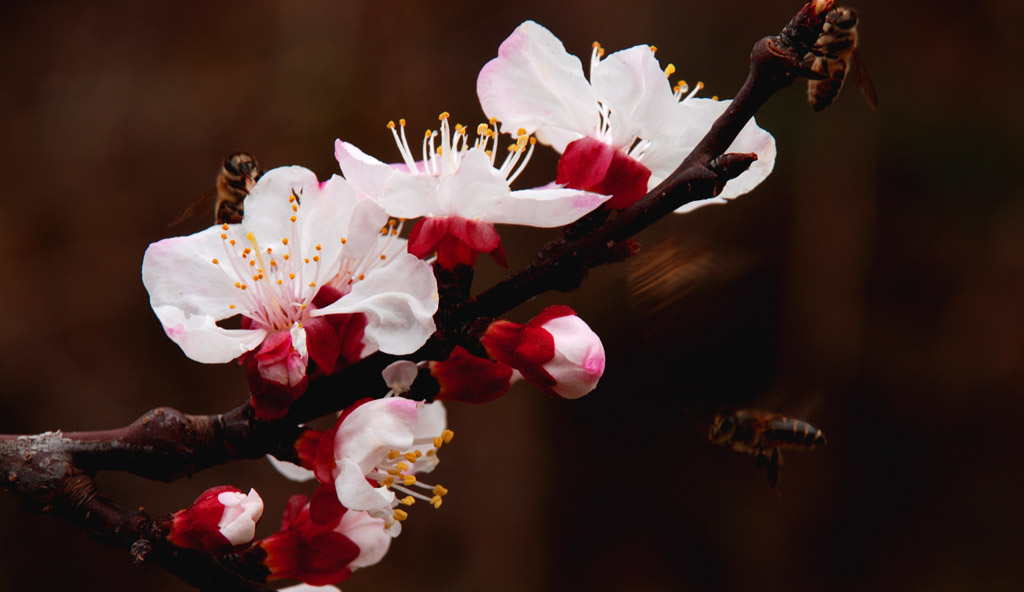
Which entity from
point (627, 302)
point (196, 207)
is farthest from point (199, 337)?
point (627, 302)

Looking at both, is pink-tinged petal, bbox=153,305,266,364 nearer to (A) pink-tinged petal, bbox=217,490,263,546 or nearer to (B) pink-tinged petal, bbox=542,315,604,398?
(A) pink-tinged petal, bbox=217,490,263,546

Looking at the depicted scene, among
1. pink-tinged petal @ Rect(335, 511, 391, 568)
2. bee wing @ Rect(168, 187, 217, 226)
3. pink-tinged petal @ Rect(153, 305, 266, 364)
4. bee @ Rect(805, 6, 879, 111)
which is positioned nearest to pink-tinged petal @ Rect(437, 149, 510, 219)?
pink-tinged petal @ Rect(153, 305, 266, 364)

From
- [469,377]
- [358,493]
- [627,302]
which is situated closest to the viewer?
[358,493]

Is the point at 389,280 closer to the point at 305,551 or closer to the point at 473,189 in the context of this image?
the point at 473,189

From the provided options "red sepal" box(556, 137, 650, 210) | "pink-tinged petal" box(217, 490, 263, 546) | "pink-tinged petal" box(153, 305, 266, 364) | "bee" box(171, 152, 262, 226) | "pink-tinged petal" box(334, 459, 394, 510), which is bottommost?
"pink-tinged petal" box(217, 490, 263, 546)

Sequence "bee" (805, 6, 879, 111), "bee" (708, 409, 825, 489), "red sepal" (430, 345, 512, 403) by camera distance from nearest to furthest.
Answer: "red sepal" (430, 345, 512, 403) → "bee" (805, 6, 879, 111) → "bee" (708, 409, 825, 489)

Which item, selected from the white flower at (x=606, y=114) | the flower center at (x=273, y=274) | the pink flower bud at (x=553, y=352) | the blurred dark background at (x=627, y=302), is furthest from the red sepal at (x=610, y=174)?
the blurred dark background at (x=627, y=302)

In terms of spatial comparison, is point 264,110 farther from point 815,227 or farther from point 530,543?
point 815,227
